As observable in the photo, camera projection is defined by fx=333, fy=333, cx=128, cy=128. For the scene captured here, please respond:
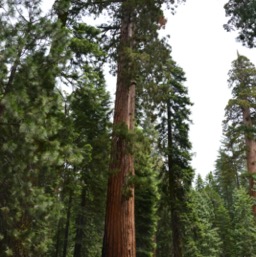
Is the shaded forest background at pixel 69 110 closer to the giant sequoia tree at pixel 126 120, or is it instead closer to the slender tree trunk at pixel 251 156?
the giant sequoia tree at pixel 126 120

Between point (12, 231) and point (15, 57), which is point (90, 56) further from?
point (12, 231)

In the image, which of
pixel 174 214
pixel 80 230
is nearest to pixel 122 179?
pixel 174 214

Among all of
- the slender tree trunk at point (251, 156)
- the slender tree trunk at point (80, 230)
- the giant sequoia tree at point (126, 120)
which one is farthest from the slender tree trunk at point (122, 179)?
the slender tree trunk at point (251, 156)

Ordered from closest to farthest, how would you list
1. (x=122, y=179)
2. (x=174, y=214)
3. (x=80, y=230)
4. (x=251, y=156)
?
(x=122, y=179) → (x=174, y=214) → (x=80, y=230) → (x=251, y=156)

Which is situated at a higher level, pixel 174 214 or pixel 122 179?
pixel 174 214

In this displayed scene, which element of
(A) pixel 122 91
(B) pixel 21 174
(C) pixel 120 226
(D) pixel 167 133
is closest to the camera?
(B) pixel 21 174

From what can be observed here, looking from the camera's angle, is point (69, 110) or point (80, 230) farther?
point (80, 230)

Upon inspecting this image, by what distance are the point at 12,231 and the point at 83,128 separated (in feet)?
40.5

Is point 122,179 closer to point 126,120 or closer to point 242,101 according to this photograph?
point 126,120

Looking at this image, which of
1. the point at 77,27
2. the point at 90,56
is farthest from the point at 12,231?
the point at 77,27

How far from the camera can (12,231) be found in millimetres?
5227

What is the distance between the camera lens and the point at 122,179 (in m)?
6.73

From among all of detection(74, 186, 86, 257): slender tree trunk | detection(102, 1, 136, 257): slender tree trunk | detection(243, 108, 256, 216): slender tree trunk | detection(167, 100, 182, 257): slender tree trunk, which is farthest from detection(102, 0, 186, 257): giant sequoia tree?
detection(243, 108, 256, 216): slender tree trunk

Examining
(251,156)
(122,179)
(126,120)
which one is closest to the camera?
(122,179)
